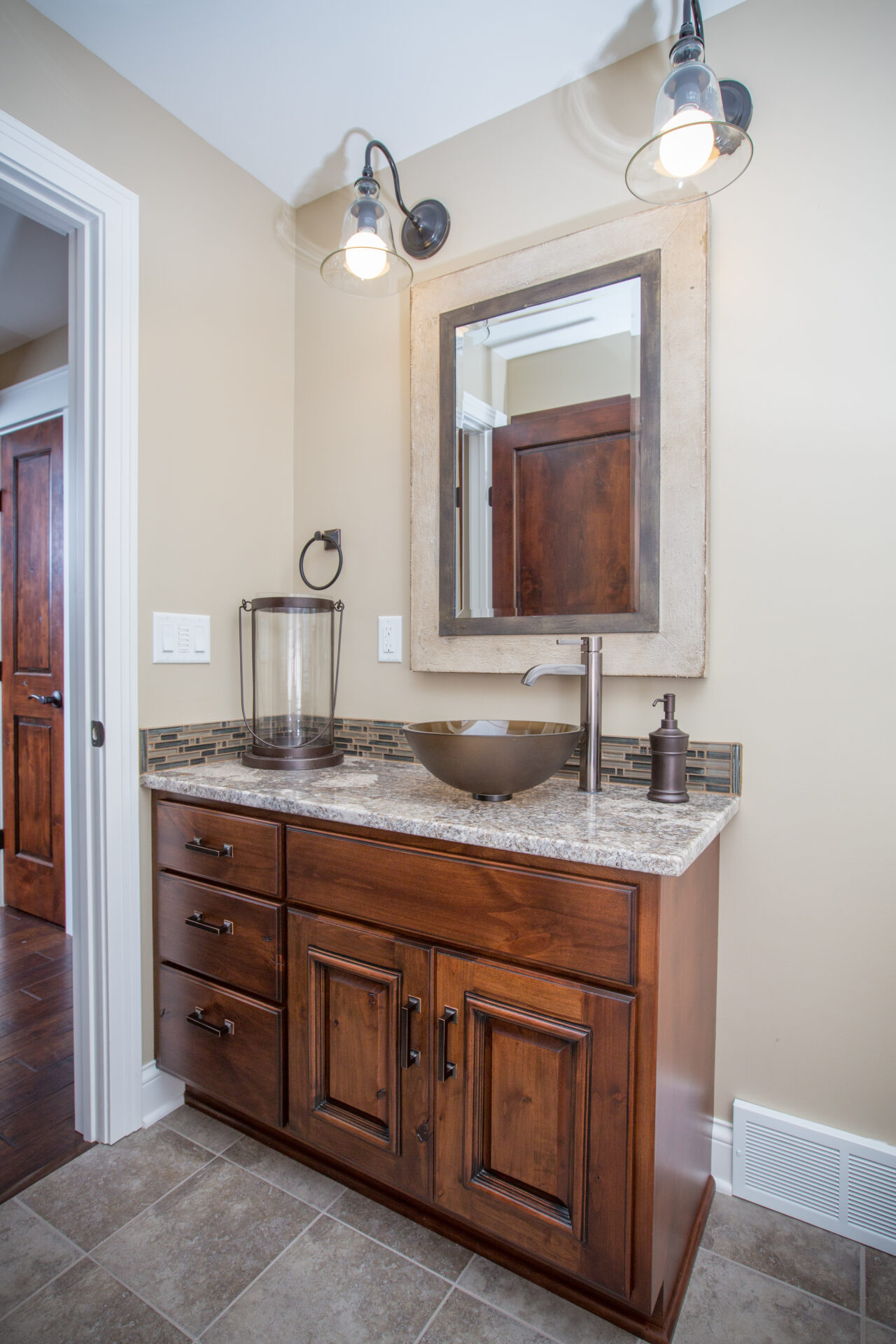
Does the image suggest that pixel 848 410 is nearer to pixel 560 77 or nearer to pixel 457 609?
pixel 457 609

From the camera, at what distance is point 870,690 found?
127 centimetres

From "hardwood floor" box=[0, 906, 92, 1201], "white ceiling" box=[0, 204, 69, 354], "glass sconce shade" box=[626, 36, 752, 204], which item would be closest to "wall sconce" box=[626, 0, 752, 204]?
"glass sconce shade" box=[626, 36, 752, 204]

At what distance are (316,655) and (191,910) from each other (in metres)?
0.74

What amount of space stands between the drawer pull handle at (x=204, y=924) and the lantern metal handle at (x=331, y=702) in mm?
435

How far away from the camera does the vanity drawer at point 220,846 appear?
141 cm

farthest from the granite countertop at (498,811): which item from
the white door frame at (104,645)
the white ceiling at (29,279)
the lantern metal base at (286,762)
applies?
the white ceiling at (29,279)

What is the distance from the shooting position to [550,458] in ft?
5.17

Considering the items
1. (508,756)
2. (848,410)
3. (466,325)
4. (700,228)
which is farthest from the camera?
(466,325)

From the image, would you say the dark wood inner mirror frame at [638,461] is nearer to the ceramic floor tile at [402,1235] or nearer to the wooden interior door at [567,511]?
the wooden interior door at [567,511]

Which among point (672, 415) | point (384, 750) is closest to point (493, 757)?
point (384, 750)

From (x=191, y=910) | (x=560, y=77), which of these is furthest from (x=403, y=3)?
(x=191, y=910)

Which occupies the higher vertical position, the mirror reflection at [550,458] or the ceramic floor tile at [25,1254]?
the mirror reflection at [550,458]

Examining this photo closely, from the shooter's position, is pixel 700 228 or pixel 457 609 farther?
pixel 457 609

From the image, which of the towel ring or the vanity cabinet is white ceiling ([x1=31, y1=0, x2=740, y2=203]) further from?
the vanity cabinet
